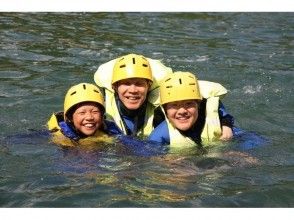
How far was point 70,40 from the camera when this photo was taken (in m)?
16.3

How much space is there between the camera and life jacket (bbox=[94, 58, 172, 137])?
28.8 feet

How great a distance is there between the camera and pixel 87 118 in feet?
26.7

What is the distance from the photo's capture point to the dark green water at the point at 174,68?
668cm

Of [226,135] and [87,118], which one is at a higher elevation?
[87,118]

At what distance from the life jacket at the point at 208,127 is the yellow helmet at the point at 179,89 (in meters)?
0.34

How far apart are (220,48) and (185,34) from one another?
203 cm

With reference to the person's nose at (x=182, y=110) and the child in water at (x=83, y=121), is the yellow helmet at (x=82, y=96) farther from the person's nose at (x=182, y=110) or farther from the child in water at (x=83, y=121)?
the person's nose at (x=182, y=110)

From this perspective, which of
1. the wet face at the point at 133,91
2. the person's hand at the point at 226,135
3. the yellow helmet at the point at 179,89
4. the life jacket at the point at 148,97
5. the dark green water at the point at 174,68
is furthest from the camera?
the life jacket at the point at 148,97

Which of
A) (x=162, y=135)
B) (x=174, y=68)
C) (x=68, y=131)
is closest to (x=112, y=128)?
(x=68, y=131)

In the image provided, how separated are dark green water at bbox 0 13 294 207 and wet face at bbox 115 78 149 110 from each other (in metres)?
0.82

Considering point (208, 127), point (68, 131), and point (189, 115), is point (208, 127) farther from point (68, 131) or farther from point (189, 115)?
point (68, 131)

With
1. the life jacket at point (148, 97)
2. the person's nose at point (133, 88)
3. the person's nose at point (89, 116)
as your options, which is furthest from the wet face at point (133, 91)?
the person's nose at point (89, 116)

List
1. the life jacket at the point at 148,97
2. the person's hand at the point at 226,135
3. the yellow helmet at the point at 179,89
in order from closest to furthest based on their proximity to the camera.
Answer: the yellow helmet at the point at 179,89
the person's hand at the point at 226,135
the life jacket at the point at 148,97

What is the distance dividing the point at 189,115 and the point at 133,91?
91 centimetres
